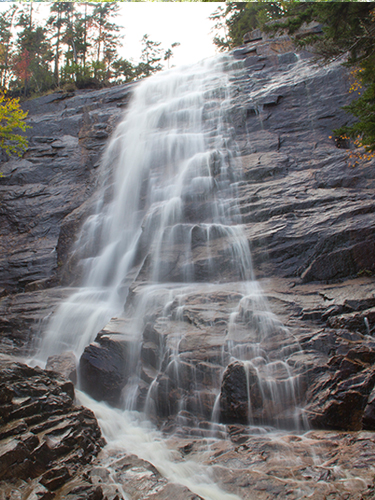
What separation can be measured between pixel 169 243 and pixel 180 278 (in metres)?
1.40

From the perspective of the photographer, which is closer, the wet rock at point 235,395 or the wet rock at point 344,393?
the wet rock at point 344,393

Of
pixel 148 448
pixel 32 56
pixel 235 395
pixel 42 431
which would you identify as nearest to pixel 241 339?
pixel 235 395

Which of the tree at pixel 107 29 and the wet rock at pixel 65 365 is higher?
the tree at pixel 107 29

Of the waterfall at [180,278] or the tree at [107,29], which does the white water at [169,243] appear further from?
the tree at [107,29]

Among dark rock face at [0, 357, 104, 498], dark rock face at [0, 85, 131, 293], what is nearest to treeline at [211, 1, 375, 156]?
dark rock face at [0, 357, 104, 498]

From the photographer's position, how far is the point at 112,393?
7363 mm

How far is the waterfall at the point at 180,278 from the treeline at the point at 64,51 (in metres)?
9.94

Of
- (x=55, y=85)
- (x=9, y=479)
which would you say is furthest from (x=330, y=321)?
(x=55, y=85)

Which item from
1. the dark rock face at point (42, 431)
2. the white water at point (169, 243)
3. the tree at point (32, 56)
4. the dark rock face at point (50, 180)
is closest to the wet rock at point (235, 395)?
the white water at point (169, 243)

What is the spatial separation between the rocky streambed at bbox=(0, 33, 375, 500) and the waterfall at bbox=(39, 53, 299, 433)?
0.24 ft

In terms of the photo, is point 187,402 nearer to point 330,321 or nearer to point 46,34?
point 330,321

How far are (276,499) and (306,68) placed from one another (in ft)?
57.2

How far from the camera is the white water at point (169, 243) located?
6398mm

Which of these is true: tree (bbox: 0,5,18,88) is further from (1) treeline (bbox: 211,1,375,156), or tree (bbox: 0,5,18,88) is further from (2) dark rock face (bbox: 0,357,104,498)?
(2) dark rock face (bbox: 0,357,104,498)
